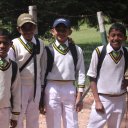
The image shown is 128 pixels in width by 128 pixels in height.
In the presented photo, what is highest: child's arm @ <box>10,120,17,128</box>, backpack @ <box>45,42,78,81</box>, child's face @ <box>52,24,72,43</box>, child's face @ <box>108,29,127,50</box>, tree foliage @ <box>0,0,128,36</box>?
tree foliage @ <box>0,0,128,36</box>

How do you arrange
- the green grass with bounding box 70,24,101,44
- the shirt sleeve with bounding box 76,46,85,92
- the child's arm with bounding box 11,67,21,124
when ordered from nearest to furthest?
the child's arm with bounding box 11,67,21,124 → the shirt sleeve with bounding box 76,46,85,92 → the green grass with bounding box 70,24,101,44

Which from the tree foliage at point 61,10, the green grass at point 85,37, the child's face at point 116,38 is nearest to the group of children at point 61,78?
the child's face at point 116,38

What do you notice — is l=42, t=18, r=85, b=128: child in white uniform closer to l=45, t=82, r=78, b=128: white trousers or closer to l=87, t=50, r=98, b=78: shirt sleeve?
l=45, t=82, r=78, b=128: white trousers

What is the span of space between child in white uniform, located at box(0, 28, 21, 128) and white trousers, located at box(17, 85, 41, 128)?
0.98 feet

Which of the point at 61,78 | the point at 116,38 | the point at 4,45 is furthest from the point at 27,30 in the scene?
the point at 116,38

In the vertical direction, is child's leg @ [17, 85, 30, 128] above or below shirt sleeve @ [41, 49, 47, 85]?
below

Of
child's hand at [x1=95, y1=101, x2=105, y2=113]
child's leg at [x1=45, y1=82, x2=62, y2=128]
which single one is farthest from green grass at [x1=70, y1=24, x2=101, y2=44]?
child's hand at [x1=95, y1=101, x2=105, y2=113]

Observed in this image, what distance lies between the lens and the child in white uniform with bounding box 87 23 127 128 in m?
4.51

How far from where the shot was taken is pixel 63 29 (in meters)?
4.69

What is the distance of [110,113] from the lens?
15.0 ft

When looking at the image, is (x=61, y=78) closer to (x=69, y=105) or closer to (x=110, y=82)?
(x=69, y=105)

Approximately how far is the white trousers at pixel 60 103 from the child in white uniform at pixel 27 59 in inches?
5.2

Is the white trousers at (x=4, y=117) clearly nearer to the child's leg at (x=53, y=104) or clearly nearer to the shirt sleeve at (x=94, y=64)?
the child's leg at (x=53, y=104)

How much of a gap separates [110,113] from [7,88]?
44.6 inches
